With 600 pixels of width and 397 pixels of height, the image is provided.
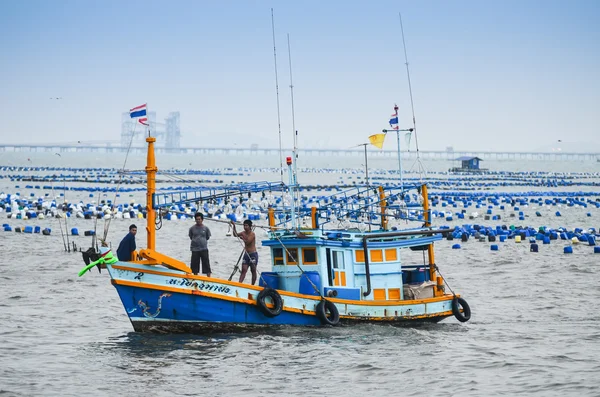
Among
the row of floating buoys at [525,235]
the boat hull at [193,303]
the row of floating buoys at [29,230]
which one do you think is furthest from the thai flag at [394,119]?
the row of floating buoys at [29,230]

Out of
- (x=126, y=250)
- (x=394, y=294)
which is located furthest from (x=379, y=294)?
(x=126, y=250)

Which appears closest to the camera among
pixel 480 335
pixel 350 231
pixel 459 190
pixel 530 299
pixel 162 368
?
pixel 162 368

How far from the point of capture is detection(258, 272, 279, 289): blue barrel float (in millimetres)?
25797

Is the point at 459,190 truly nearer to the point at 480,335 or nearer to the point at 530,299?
the point at 530,299

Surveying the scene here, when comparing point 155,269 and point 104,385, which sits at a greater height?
point 155,269

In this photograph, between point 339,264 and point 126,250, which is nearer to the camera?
point 126,250

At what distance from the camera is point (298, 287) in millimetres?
25609

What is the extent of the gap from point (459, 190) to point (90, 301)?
267 feet

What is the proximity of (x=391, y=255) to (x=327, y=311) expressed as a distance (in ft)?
9.89

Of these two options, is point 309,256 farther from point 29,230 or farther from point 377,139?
point 29,230

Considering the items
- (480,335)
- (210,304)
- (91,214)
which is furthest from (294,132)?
(91,214)

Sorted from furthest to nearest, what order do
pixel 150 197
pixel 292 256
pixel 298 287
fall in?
pixel 292 256, pixel 298 287, pixel 150 197

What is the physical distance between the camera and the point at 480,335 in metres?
24.9

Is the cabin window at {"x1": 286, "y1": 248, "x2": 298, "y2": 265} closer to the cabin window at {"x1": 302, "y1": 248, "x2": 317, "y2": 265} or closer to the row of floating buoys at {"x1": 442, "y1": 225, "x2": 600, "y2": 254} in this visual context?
the cabin window at {"x1": 302, "y1": 248, "x2": 317, "y2": 265}
